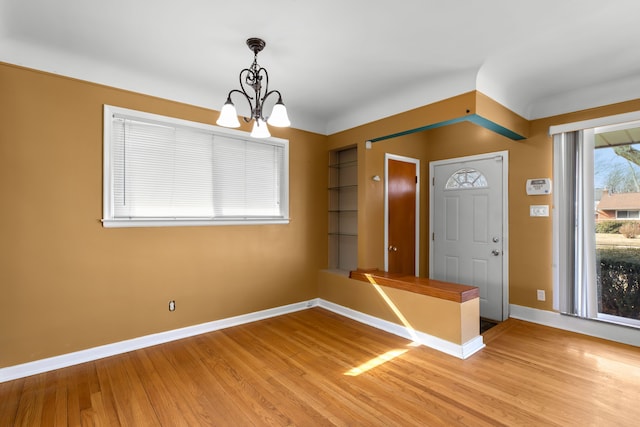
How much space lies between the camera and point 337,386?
2.37 meters

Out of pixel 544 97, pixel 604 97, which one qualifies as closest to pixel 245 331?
pixel 544 97

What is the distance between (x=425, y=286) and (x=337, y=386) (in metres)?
1.36

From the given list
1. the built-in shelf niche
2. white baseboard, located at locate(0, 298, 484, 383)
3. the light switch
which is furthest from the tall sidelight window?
the built-in shelf niche

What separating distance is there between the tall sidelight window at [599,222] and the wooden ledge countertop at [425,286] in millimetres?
1222

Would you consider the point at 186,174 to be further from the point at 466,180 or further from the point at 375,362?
the point at 466,180

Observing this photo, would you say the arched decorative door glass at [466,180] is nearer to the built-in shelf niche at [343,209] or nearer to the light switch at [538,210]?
the light switch at [538,210]

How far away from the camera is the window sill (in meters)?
2.86

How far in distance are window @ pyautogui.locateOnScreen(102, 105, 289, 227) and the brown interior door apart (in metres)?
1.44

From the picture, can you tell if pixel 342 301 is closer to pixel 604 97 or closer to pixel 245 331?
pixel 245 331

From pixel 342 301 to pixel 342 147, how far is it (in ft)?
6.69

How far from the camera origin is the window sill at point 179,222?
2.86 meters

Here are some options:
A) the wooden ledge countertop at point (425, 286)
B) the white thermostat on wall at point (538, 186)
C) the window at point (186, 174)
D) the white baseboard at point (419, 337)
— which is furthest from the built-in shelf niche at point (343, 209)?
the white thermostat on wall at point (538, 186)

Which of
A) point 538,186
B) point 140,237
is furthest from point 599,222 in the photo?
point 140,237

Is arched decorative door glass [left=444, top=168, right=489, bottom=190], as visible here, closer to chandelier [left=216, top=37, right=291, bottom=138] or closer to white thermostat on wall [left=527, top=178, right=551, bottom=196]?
white thermostat on wall [left=527, top=178, right=551, bottom=196]
